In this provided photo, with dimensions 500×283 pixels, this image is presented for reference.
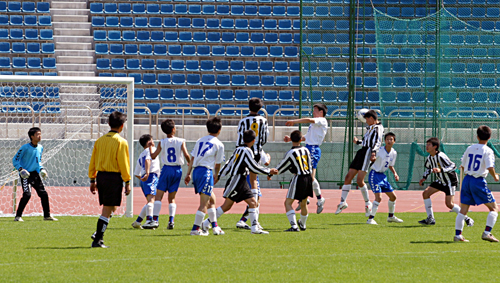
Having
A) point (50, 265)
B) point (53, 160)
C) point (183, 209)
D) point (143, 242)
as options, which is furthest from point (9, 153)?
point (50, 265)

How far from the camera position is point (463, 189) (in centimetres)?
839

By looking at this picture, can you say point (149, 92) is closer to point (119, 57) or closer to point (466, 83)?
point (119, 57)

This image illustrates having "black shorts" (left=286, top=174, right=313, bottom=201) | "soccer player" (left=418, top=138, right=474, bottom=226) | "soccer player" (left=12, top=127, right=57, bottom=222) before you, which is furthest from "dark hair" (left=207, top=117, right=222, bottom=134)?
"soccer player" (left=418, top=138, right=474, bottom=226)

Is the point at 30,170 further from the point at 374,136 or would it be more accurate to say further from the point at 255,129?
the point at 374,136

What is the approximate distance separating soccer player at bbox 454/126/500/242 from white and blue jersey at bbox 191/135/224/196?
10.7ft

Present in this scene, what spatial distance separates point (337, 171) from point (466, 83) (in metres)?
3.87

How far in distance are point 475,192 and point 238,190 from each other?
312cm

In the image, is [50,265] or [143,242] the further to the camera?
[143,242]

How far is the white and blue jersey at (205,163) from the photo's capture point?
27.9 ft

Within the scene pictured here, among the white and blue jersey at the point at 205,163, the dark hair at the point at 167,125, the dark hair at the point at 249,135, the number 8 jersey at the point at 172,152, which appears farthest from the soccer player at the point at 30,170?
the dark hair at the point at 249,135

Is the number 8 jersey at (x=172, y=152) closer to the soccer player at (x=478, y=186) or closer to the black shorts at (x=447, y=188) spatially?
the soccer player at (x=478, y=186)

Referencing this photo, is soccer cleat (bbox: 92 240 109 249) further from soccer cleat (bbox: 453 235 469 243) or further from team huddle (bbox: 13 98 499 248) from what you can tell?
soccer cleat (bbox: 453 235 469 243)

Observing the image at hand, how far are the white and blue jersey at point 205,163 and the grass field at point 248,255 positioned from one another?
2.23 feet

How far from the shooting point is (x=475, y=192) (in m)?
8.25
